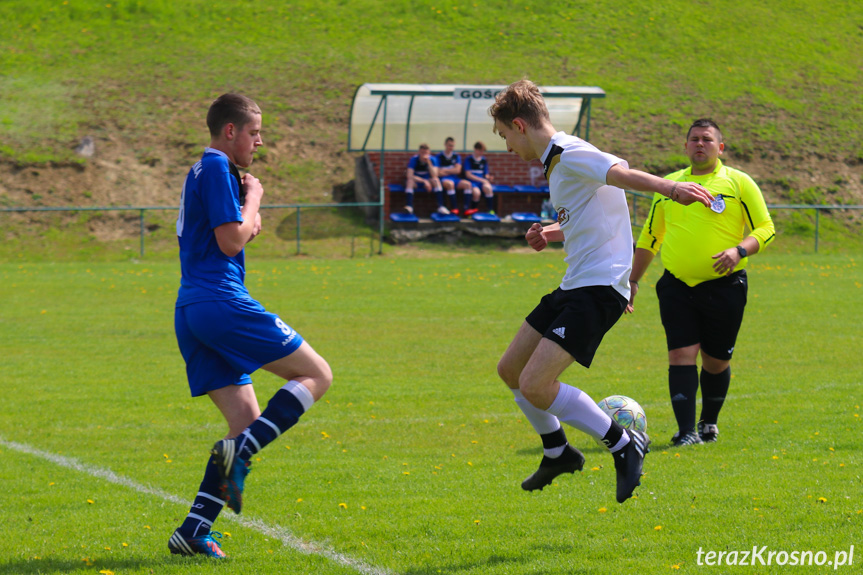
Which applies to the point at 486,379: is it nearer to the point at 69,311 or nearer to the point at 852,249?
the point at 69,311

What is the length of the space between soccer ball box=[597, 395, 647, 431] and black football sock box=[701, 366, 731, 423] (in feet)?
5.01

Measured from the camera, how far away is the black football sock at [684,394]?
269 inches

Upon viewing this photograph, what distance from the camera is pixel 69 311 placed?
14359 millimetres

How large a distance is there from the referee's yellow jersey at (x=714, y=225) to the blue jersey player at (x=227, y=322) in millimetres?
3549

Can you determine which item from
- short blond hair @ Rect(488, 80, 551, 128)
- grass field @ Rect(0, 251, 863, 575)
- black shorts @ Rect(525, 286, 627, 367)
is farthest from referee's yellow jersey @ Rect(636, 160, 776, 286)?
short blond hair @ Rect(488, 80, 551, 128)

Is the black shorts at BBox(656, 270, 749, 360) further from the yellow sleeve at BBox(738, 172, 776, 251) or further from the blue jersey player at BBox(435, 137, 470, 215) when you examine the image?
the blue jersey player at BBox(435, 137, 470, 215)

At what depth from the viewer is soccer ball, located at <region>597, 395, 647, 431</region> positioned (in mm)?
5488

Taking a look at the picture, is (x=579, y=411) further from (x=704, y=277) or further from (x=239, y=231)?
(x=704, y=277)

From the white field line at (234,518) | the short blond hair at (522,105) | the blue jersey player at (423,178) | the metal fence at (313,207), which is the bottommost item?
the metal fence at (313,207)

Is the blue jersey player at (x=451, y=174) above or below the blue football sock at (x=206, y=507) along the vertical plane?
below

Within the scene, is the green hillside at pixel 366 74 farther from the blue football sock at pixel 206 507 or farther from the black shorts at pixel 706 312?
the blue football sock at pixel 206 507

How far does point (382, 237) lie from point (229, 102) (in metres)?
18.0

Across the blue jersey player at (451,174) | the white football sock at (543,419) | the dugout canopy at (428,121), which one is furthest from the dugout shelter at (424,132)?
the white football sock at (543,419)

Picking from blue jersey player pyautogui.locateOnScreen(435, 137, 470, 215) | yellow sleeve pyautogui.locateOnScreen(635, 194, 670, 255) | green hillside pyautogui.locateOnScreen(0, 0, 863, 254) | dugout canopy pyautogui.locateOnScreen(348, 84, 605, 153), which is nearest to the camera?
yellow sleeve pyautogui.locateOnScreen(635, 194, 670, 255)
